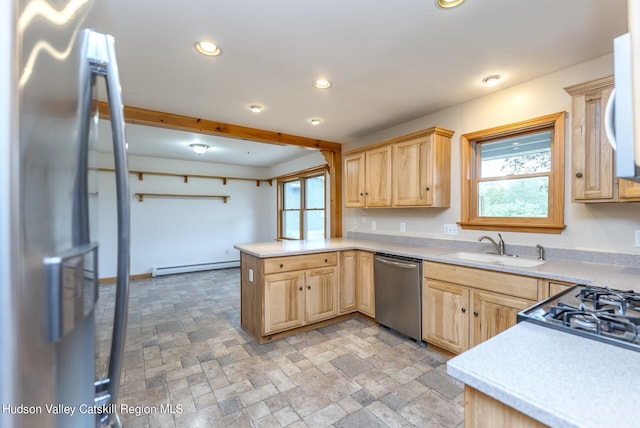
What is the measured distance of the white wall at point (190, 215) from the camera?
557 cm

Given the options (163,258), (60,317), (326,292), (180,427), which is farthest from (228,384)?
(163,258)

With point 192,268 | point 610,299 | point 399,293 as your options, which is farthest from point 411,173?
point 192,268

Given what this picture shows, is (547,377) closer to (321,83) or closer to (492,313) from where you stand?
(492,313)

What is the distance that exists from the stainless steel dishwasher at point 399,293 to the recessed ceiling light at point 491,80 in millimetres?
1690

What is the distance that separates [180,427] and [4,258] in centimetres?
194

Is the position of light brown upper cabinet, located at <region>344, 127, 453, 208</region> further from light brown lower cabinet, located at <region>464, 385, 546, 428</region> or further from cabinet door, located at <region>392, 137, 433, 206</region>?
light brown lower cabinet, located at <region>464, 385, 546, 428</region>

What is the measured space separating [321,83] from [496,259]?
7.10 ft

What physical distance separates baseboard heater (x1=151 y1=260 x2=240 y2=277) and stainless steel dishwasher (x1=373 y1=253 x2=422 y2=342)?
172 inches

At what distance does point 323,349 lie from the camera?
2697mm

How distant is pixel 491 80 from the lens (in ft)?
8.05

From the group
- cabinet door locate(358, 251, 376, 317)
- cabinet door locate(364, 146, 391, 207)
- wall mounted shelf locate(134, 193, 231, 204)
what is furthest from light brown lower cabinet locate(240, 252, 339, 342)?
wall mounted shelf locate(134, 193, 231, 204)

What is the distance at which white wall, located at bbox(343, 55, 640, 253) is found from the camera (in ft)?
6.70

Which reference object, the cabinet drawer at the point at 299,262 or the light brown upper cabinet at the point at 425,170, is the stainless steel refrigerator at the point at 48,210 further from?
the light brown upper cabinet at the point at 425,170

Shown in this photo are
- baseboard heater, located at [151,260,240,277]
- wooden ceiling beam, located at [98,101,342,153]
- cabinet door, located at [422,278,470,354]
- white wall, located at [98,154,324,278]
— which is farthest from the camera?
baseboard heater, located at [151,260,240,277]
